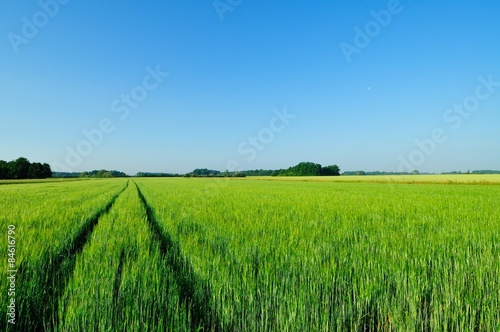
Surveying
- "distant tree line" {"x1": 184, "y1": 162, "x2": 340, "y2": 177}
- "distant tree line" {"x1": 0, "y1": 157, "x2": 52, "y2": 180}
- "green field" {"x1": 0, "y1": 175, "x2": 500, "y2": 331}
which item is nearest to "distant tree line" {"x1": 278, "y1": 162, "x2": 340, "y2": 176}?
"distant tree line" {"x1": 184, "y1": 162, "x2": 340, "y2": 177}

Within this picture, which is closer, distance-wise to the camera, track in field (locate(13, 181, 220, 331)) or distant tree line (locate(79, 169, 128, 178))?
track in field (locate(13, 181, 220, 331))

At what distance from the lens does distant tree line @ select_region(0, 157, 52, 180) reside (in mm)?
77750

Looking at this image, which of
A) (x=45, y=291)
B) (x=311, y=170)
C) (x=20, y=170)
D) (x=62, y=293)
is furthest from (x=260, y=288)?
(x=311, y=170)

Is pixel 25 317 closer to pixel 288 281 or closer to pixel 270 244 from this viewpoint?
pixel 288 281

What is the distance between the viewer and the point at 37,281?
8.74ft

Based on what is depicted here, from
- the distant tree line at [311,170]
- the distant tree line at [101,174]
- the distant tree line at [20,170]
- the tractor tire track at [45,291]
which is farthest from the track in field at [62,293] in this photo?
the distant tree line at [101,174]

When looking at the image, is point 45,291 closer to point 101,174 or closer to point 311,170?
point 311,170

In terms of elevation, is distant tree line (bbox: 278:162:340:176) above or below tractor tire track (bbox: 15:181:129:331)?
above

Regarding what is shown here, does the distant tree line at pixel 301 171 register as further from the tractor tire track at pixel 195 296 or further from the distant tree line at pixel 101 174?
the tractor tire track at pixel 195 296

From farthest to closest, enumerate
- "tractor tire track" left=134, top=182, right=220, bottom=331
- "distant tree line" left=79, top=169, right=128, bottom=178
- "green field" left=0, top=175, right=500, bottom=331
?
"distant tree line" left=79, top=169, right=128, bottom=178 < "tractor tire track" left=134, top=182, right=220, bottom=331 < "green field" left=0, top=175, right=500, bottom=331

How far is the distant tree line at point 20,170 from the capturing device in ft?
255

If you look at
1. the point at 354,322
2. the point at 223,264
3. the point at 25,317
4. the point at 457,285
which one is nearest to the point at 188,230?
the point at 223,264

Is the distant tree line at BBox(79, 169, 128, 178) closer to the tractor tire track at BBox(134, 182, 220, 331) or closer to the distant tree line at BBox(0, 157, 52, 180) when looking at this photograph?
the distant tree line at BBox(0, 157, 52, 180)

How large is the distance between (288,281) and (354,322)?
0.64 meters
